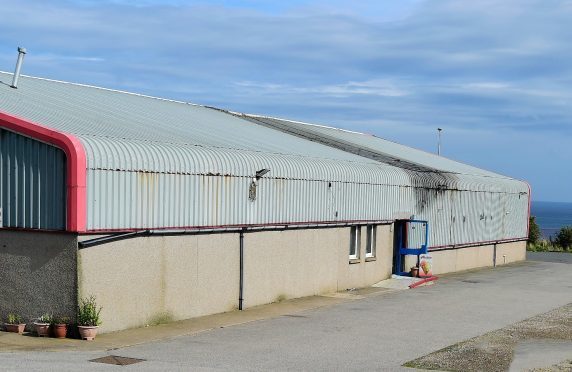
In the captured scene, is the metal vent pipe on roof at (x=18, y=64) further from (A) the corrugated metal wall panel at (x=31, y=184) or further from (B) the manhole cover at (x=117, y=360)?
(B) the manhole cover at (x=117, y=360)

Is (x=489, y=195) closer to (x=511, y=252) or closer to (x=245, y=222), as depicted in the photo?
(x=511, y=252)

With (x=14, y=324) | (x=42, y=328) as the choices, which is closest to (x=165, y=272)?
(x=42, y=328)

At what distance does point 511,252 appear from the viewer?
43594 millimetres

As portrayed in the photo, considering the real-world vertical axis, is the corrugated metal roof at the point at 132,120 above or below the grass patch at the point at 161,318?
above

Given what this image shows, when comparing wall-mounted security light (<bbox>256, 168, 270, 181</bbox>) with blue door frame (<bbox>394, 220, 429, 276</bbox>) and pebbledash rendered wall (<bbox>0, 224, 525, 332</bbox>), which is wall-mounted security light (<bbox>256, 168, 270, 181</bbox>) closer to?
pebbledash rendered wall (<bbox>0, 224, 525, 332</bbox>)

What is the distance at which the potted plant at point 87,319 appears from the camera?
16.4 m

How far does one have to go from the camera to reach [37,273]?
17.2 m

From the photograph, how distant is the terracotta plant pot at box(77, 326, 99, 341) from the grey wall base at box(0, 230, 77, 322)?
0.46 metres

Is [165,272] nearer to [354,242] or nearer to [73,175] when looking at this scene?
[73,175]

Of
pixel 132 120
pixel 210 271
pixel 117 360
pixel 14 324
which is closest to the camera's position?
pixel 117 360

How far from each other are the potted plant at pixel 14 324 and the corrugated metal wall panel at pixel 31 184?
1798mm

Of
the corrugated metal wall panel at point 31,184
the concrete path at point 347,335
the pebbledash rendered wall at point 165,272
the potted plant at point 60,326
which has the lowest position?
the concrete path at point 347,335

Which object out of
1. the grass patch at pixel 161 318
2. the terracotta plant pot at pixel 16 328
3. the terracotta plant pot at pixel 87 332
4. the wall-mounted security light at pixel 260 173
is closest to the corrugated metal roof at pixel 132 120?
the wall-mounted security light at pixel 260 173

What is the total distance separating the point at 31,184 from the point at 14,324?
2765 mm
